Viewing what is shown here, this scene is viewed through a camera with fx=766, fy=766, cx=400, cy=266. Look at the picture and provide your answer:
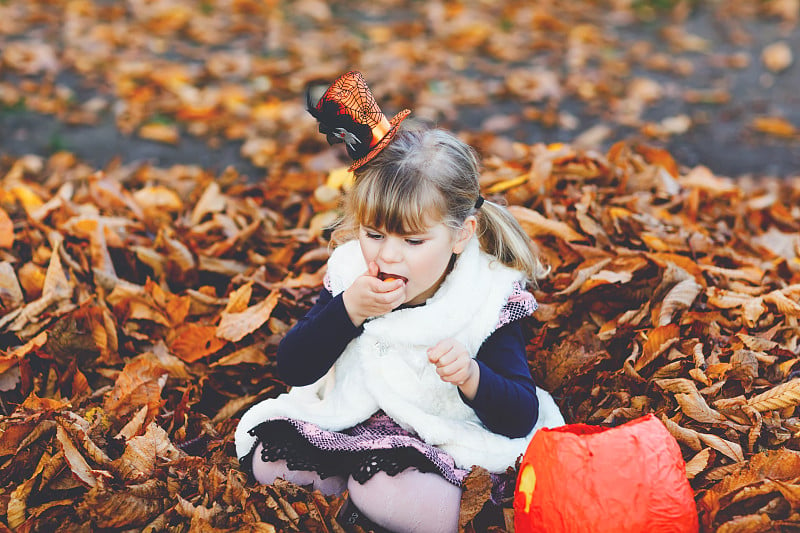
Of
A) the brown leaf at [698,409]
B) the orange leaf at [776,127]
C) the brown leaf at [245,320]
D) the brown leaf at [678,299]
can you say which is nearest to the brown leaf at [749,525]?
the brown leaf at [698,409]

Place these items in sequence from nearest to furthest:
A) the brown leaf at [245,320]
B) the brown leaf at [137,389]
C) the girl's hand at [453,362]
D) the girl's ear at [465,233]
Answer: the girl's hand at [453,362]
the girl's ear at [465,233]
the brown leaf at [137,389]
the brown leaf at [245,320]

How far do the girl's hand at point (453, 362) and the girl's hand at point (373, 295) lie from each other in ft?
0.59

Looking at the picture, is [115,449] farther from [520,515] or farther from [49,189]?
[49,189]

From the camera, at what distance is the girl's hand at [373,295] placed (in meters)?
2.03

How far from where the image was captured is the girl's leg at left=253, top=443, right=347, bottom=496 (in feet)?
7.11

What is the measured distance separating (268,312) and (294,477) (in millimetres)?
723

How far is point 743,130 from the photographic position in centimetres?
509

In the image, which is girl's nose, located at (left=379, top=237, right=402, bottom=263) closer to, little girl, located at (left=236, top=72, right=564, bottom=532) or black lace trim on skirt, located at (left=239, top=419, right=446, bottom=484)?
little girl, located at (left=236, top=72, right=564, bottom=532)

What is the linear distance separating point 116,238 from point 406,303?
1462mm

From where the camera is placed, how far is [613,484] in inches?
69.5

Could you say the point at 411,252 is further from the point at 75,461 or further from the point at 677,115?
the point at 677,115

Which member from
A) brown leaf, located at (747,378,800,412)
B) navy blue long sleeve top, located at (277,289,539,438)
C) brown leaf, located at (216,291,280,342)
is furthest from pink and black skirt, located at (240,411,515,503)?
brown leaf, located at (747,378,800,412)

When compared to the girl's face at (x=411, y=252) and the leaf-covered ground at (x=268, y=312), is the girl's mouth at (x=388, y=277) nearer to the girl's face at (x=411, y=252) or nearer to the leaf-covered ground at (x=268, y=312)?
the girl's face at (x=411, y=252)

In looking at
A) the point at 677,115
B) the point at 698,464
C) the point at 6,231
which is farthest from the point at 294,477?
the point at 677,115
